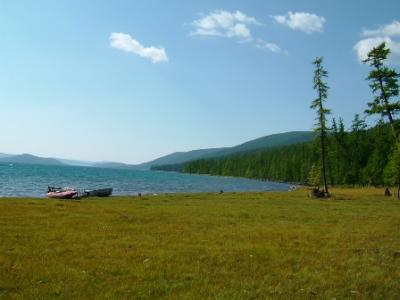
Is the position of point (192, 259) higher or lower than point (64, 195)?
lower

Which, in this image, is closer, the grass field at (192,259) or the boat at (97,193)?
the grass field at (192,259)

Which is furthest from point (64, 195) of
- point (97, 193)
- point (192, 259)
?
point (192, 259)

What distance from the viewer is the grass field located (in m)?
12.6

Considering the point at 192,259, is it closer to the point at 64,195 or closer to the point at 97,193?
the point at 64,195

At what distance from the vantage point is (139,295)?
12.0m

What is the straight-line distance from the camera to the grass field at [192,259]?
41.4 ft

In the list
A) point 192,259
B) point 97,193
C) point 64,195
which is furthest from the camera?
point 97,193

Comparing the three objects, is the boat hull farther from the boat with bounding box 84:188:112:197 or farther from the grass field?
the grass field

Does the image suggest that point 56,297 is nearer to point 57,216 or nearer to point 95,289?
point 95,289

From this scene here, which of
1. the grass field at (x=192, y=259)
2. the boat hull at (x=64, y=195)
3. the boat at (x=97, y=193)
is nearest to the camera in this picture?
the grass field at (x=192, y=259)

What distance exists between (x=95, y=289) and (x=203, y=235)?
984cm

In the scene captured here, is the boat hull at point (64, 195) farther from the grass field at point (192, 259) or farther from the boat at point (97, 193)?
the grass field at point (192, 259)

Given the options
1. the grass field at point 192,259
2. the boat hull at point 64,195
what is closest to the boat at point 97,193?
the boat hull at point 64,195

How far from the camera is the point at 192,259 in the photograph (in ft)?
53.4
